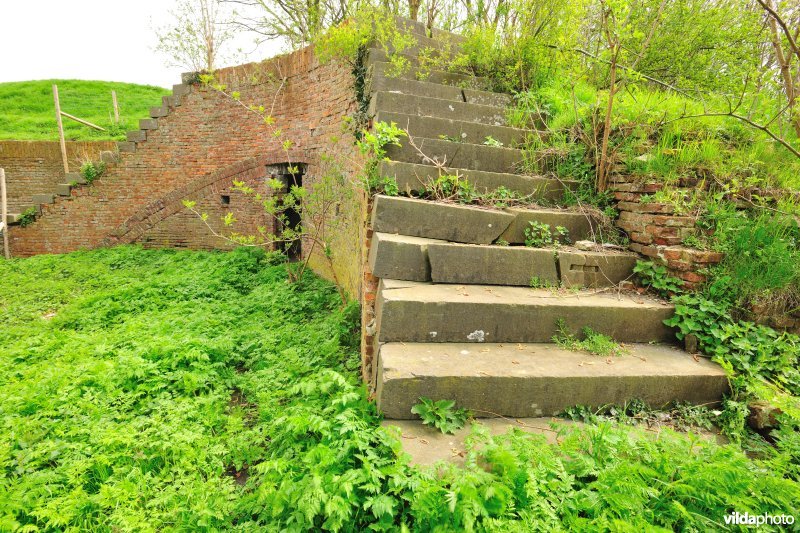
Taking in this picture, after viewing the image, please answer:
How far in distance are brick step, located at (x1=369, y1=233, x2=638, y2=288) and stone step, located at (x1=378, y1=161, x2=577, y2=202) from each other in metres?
0.78

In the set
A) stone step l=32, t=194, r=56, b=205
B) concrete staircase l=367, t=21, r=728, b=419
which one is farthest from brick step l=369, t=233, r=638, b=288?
stone step l=32, t=194, r=56, b=205

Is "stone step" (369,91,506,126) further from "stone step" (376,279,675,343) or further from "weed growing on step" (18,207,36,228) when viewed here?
"weed growing on step" (18,207,36,228)

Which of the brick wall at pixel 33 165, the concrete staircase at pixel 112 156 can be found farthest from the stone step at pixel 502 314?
the brick wall at pixel 33 165

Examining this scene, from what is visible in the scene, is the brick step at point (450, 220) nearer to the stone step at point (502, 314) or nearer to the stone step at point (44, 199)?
the stone step at point (502, 314)

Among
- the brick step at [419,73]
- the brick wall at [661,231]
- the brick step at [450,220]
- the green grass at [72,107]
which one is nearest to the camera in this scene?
the brick wall at [661,231]

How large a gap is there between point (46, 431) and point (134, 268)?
617 cm

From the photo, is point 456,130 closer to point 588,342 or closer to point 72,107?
point 588,342

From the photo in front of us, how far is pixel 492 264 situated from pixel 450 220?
63 centimetres

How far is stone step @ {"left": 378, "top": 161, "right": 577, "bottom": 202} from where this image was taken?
3.93 metres

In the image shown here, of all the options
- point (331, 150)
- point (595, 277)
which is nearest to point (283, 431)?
point (595, 277)

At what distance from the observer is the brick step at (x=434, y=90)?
5.00m

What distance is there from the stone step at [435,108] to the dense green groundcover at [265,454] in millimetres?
2701

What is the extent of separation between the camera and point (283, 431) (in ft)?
8.84

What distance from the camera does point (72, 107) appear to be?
52.6 feet
